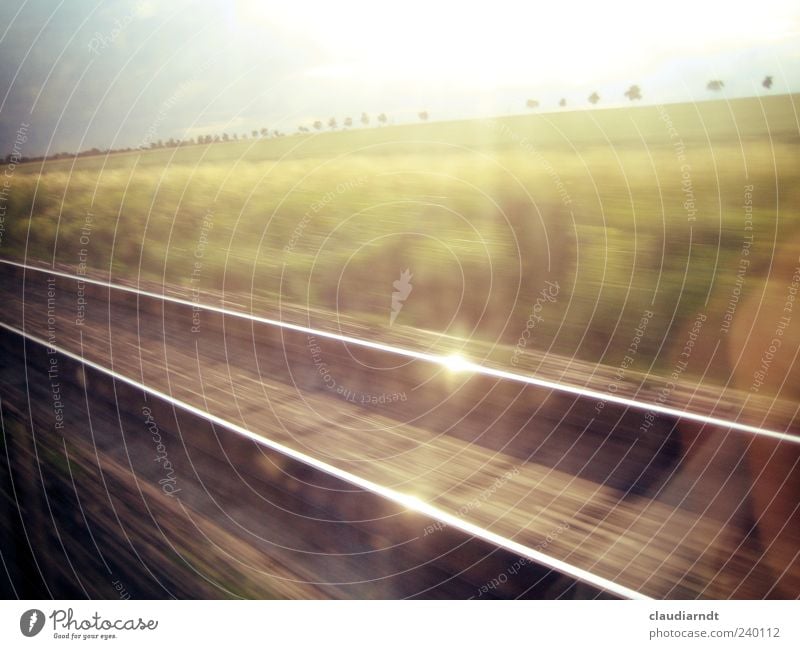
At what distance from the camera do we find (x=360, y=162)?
4742 millimetres

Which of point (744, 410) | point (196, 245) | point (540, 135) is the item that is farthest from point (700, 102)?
point (196, 245)

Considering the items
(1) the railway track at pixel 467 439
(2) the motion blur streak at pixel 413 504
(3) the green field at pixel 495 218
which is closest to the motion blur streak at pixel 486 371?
(1) the railway track at pixel 467 439

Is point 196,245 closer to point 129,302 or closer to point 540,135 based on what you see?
point 129,302

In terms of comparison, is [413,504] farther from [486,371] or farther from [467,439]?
[486,371]

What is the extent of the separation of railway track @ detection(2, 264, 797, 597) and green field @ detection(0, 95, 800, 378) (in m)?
0.85

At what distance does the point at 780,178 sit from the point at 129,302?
6.62 metres

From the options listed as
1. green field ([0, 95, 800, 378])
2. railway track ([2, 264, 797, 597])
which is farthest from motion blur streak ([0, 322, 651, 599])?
green field ([0, 95, 800, 378])

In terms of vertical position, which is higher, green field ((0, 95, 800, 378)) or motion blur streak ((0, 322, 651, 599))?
green field ((0, 95, 800, 378))

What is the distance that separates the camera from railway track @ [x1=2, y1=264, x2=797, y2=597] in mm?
3088

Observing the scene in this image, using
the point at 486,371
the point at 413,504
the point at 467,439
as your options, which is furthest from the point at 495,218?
the point at 413,504

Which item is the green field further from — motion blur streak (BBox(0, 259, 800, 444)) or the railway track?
the railway track

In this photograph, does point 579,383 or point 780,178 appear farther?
point 780,178

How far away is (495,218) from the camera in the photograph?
7.56 meters

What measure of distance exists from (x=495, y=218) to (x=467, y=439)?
392 centimetres
